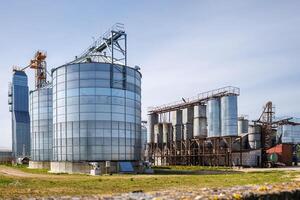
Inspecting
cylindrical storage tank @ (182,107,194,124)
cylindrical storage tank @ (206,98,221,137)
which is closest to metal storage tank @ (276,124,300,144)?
cylindrical storage tank @ (182,107,194,124)

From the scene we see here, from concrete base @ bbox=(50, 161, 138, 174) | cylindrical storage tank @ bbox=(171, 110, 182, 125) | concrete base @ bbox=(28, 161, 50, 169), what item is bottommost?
concrete base @ bbox=(28, 161, 50, 169)

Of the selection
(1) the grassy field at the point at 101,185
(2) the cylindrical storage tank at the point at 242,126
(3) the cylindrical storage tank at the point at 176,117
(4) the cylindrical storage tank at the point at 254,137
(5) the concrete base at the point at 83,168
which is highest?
(3) the cylindrical storage tank at the point at 176,117

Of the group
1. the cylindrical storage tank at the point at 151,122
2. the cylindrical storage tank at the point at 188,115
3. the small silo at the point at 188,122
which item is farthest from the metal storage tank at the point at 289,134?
the cylindrical storage tank at the point at 151,122

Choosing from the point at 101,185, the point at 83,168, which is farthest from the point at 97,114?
the point at 101,185

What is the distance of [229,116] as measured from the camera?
67812 mm

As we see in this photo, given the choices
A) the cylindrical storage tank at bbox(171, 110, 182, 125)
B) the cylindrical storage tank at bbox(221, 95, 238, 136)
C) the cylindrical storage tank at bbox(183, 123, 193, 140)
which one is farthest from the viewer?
the cylindrical storage tank at bbox(171, 110, 182, 125)

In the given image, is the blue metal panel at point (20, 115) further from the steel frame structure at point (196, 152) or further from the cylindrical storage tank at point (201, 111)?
the cylindrical storage tank at point (201, 111)

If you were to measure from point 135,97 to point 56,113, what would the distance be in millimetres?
11028

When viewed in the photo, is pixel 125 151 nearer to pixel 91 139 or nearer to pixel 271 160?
pixel 91 139

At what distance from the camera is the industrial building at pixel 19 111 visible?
403ft

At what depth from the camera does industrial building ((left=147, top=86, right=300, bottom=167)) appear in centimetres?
7000

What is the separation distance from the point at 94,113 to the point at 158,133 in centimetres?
4173

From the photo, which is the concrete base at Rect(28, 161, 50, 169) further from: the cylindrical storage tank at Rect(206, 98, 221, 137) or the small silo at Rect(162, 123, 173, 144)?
the cylindrical storage tank at Rect(206, 98, 221, 137)

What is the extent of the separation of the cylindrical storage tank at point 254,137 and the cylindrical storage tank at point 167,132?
1781 cm
